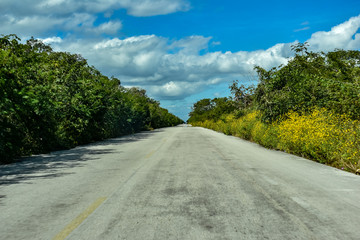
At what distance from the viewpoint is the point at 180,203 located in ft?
16.8

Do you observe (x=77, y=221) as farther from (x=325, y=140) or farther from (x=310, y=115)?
(x=310, y=115)

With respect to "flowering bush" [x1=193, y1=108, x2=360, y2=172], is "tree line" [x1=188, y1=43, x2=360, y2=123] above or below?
above

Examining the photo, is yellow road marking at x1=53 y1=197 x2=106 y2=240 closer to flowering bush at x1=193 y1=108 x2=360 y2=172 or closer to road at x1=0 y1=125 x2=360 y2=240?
road at x1=0 y1=125 x2=360 y2=240

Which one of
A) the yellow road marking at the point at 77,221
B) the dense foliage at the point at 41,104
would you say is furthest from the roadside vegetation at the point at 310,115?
the dense foliage at the point at 41,104

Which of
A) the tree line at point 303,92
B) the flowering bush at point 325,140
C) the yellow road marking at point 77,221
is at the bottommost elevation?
the yellow road marking at point 77,221

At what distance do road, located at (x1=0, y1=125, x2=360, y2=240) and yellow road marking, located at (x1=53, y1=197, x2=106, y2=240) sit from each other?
0.04 ft

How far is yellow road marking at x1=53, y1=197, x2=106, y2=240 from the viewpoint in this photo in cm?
375

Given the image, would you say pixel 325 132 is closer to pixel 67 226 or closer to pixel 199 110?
pixel 67 226

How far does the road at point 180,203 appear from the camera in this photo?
152 inches

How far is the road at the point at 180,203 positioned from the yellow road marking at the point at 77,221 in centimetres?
1

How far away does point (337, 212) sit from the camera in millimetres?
4664

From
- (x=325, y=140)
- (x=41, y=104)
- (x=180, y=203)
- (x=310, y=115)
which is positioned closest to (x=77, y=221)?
(x=180, y=203)

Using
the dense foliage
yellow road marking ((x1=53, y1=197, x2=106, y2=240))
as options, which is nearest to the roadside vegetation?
yellow road marking ((x1=53, y1=197, x2=106, y2=240))

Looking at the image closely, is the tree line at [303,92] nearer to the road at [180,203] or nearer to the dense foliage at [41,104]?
the road at [180,203]
